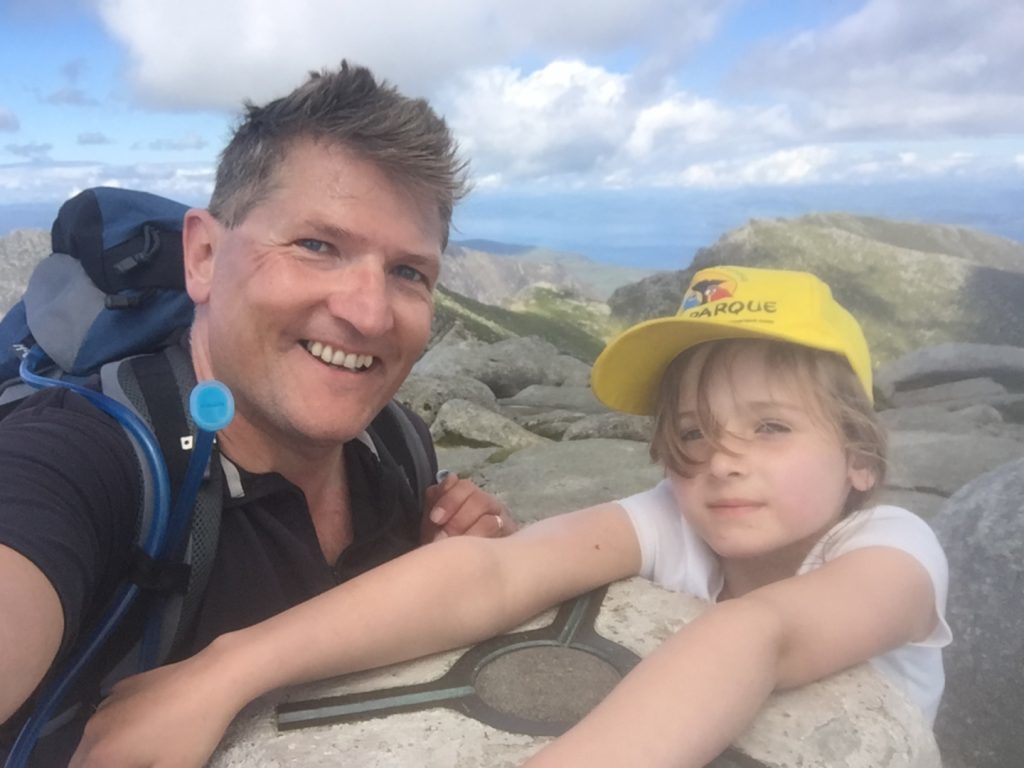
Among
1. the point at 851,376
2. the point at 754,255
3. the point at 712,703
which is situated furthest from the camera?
the point at 754,255

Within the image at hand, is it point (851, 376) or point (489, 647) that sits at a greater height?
point (851, 376)

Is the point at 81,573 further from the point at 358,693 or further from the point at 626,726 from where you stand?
the point at 626,726

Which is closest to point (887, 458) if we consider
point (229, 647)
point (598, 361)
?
point (598, 361)

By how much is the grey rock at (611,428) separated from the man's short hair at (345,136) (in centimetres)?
742

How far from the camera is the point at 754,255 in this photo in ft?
117

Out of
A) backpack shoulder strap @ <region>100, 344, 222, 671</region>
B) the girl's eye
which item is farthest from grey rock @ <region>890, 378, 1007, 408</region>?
backpack shoulder strap @ <region>100, 344, 222, 671</region>

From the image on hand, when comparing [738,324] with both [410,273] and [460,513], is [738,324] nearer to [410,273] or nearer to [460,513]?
[410,273]

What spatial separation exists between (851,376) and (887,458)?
41cm

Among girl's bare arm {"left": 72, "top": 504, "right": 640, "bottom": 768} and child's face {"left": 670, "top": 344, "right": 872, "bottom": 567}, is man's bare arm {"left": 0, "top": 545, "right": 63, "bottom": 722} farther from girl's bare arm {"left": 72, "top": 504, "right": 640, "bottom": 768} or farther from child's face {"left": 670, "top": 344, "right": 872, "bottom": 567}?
child's face {"left": 670, "top": 344, "right": 872, "bottom": 567}

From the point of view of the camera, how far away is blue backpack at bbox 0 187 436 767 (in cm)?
233

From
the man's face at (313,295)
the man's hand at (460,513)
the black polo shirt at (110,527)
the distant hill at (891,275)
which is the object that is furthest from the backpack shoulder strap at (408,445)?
the distant hill at (891,275)

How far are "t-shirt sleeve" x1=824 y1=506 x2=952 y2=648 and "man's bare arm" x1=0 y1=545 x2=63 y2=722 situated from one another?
2.13 m

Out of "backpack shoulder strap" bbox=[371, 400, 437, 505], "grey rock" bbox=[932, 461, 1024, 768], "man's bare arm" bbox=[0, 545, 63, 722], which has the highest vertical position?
"man's bare arm" bbox=[0, 545, 63, 722]

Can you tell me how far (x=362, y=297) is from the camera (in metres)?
2.83
